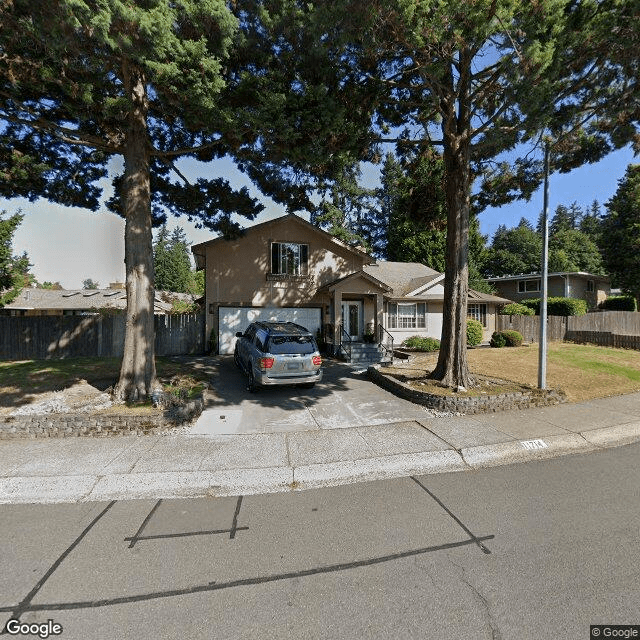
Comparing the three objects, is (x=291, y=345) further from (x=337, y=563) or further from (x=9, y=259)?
(x=9, y=259)

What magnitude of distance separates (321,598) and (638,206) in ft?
123

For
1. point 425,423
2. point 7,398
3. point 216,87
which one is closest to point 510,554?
point 425,423

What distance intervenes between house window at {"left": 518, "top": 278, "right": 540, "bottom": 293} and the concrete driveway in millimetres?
28853

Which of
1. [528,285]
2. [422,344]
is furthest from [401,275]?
[528,285]

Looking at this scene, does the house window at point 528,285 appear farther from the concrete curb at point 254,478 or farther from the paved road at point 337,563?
the paved road at point 337,563

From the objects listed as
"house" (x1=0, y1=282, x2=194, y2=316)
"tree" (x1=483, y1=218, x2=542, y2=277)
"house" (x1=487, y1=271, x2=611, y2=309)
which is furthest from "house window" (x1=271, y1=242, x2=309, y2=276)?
"tree" (x1=483, y1=218, x2=542, y2=277)

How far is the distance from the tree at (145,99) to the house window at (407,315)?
10036mm

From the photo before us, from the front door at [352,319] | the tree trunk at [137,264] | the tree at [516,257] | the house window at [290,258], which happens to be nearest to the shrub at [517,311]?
the front door at [352,319]

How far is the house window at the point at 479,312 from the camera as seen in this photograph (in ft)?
70.8

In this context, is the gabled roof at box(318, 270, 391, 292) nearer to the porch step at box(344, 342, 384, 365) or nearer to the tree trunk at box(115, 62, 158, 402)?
the porch step at box(344, 342, 384, 365)

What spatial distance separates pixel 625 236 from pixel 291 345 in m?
32.9

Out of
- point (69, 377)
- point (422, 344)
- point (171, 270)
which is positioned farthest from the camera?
point (171, 270)

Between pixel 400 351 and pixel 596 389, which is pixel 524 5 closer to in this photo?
pixel 596 389

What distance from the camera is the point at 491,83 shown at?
28.6 feet
